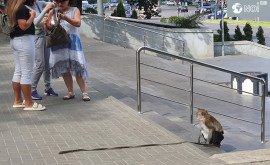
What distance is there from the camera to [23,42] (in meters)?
8.48

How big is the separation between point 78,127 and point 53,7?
6.45 ft

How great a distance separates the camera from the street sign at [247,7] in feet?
108

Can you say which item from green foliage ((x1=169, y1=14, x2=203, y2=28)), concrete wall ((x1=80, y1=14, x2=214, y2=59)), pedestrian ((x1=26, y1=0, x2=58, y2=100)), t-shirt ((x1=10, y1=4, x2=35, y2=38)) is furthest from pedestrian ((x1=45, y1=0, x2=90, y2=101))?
green foliage ((x1=169, y1=14, x2=203, y2=28))

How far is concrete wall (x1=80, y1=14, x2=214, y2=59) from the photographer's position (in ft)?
71.8

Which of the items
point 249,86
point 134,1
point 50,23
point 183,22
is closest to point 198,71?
point 249,86

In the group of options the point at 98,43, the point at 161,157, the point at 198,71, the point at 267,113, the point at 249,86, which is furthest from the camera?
the point at 98,43

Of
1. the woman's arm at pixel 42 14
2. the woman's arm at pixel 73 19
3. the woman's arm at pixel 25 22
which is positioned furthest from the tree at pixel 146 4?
the woman's arm at pixel 25 22

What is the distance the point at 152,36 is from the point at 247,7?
1278cm

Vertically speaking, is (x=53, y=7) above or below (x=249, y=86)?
above

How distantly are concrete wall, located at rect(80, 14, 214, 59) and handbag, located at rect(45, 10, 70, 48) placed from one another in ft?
39.7

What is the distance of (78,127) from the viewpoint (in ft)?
26.0

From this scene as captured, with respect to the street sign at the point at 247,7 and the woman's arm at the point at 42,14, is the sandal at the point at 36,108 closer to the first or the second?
the woman's arm at the point at 42,14

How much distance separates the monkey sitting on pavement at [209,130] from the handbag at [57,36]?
2298 millimetres

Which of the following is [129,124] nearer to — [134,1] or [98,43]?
[98,43]
